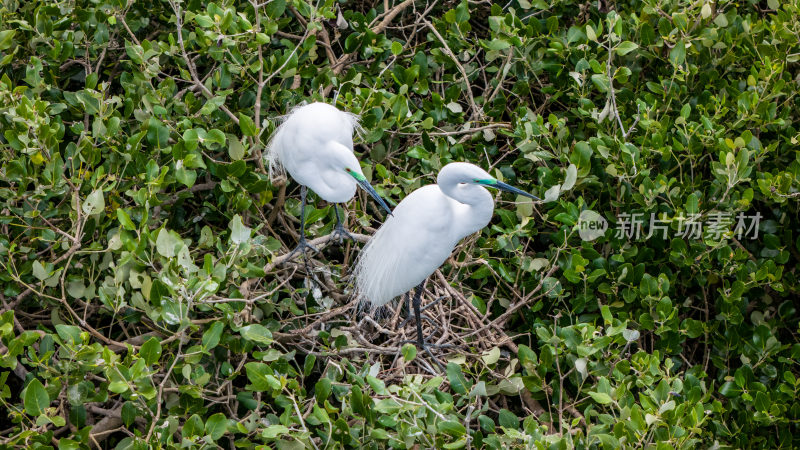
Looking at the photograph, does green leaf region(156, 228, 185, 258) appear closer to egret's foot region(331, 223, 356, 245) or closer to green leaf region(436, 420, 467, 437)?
egret's foot region(331, 223, 356, 245)

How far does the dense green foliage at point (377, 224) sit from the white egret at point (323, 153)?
5.1 inches

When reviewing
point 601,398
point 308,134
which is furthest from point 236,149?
point 601,398

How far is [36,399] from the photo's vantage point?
1729 mm

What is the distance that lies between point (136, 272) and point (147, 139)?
0.38m

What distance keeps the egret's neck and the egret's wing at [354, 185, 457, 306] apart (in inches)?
1.0

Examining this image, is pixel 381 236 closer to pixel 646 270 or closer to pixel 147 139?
pixel 147 139

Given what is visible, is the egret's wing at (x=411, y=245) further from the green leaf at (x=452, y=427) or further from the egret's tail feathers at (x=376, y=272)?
the green leaf at (x=452, y=427)

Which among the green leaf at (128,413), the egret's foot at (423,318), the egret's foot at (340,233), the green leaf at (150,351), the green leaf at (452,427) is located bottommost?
the egret's foot at (423,318)

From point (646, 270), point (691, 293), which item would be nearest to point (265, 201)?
point (646, 270)

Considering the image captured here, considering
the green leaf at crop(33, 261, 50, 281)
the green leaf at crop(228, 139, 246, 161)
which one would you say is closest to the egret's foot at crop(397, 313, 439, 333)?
the green leaf at crop(228, 139, 246, 161)

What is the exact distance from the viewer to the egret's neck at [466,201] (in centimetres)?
186

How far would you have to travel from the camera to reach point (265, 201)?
88.1 inches

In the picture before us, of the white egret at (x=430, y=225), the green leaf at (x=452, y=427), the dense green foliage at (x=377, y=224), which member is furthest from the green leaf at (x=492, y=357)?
the green leaf at (x=452, y=427)

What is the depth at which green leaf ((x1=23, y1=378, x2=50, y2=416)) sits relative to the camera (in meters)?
1.72
